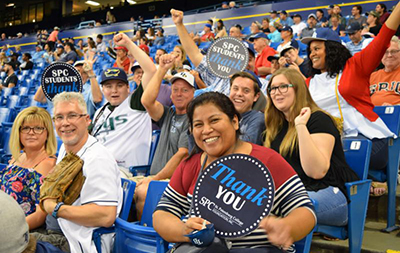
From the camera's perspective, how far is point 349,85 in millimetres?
3055

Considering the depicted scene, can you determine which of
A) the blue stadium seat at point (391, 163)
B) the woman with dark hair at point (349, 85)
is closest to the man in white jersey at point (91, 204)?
the woman with dark hair at point (349, 85)

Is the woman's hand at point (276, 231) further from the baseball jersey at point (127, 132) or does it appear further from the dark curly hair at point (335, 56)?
the baseball jersey at point (127, 132)

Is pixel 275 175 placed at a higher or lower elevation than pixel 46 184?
higher

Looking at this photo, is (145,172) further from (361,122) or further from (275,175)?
(275,175)

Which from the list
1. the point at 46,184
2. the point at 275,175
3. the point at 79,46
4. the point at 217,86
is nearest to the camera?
the point at 275,175

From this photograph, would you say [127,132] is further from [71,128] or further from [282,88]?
[282,88]

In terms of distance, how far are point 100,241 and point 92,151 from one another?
1.58 ft

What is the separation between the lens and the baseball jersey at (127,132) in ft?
11.3

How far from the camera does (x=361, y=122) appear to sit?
3.06 metres

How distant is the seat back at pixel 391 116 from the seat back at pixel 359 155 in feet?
2.38

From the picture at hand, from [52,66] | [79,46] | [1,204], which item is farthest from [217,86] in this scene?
[79,46]

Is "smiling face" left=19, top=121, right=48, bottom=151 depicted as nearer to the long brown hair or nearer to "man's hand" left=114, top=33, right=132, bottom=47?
"man's hand" left=114, top=33, right=132, bottom=47

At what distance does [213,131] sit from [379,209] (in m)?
1.92

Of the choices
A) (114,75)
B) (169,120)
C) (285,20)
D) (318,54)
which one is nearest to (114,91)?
(114,75)
